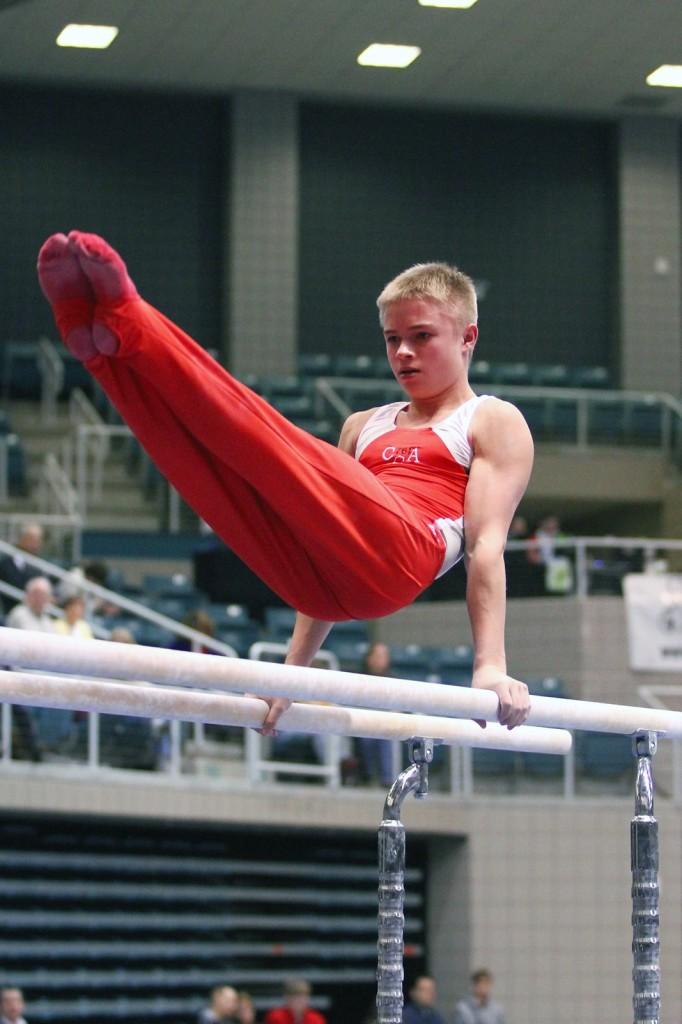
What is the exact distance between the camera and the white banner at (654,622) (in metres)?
11.7

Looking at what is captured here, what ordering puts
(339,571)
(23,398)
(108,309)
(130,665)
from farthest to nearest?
(23,398) → (339,571) → (108,309) → (130,665)

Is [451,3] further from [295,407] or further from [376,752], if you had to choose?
[376,752]

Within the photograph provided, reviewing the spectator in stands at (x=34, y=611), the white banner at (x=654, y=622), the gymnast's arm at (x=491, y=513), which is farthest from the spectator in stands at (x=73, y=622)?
the gymnast's arm at (x=491, y=513)

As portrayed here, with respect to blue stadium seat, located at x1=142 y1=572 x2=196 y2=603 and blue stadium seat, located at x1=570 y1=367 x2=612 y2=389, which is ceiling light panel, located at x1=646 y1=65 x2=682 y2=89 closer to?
blue stadium seat, located at x1=570 y1=367 x2=612 y2=389

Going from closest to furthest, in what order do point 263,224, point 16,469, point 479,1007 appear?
point 479,1007 < point 16,469 < point 263,224

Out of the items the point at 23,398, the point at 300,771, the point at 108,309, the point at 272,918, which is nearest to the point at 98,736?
the point at 300,771

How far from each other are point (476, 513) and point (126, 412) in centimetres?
77

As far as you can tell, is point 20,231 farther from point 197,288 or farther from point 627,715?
point 627,715

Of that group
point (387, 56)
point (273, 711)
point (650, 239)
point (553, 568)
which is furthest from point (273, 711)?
point (650, 239)

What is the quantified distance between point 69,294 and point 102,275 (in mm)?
84

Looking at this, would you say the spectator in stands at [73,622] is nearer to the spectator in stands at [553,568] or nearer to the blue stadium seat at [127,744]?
the blue stadium seat at [127,744]

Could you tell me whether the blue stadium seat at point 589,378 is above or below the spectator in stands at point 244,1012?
above

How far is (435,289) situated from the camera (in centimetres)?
357

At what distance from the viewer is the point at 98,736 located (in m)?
9.43
